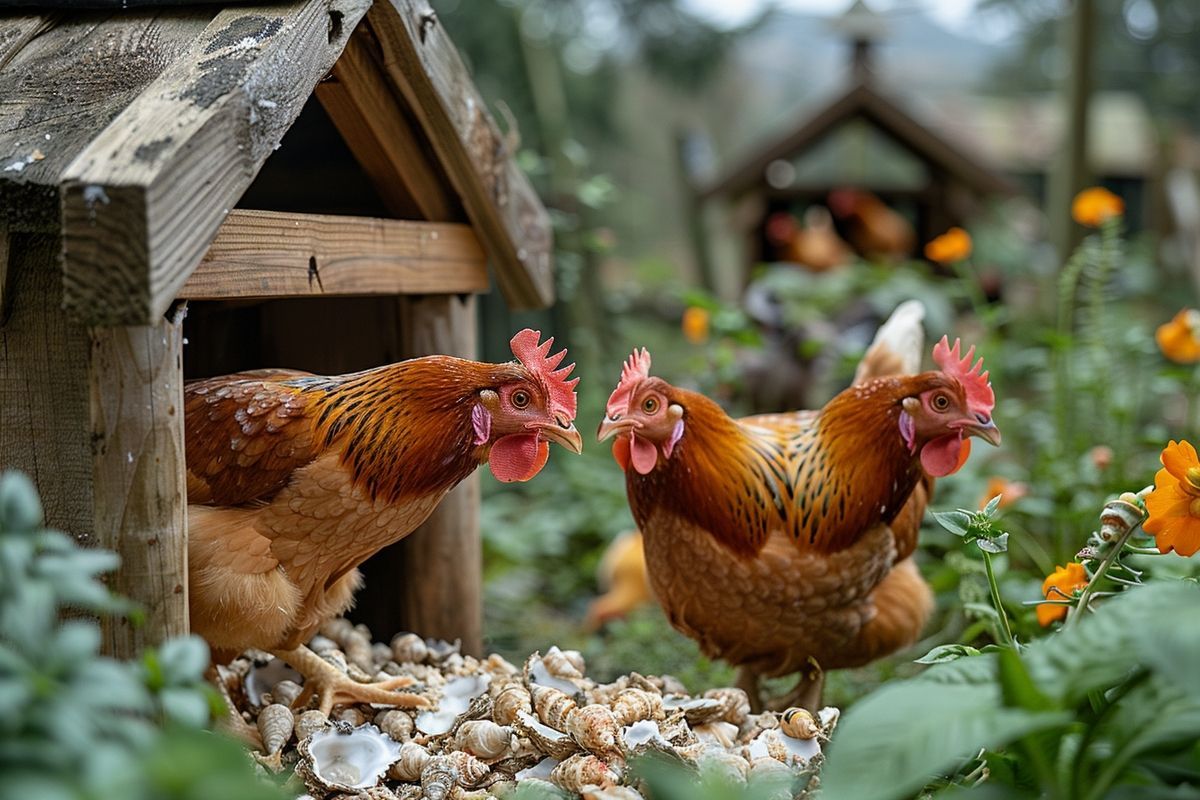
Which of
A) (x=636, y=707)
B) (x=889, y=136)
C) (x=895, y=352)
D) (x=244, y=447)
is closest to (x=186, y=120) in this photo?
(x=244, y=447)

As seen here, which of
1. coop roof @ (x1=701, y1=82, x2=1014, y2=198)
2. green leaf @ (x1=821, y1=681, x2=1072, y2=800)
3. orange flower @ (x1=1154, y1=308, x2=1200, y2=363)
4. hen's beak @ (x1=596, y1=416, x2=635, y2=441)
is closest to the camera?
green leaf @ (x1=821, y1=681, x2=1072, y2=800)

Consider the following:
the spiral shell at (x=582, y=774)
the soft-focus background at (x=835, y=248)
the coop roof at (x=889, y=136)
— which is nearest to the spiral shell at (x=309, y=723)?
the spiral shell at (x=582, y=774)

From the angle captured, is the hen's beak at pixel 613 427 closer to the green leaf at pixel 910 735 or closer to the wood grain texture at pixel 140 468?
the wood grain texture at pixel 140 468

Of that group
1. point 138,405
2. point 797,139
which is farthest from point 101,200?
point 797,139

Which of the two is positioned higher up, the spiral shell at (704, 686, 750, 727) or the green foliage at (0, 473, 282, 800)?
the green foliage at (0, 473, 282, 800)

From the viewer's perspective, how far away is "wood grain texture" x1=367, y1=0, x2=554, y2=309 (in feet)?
7.49

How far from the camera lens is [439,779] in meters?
1.98

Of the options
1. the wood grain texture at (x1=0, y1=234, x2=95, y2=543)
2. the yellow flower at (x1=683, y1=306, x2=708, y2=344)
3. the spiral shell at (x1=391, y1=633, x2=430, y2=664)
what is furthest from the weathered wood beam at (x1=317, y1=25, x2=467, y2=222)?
the yellow flower at (x1=683, y1=306, x2=708, y2=344)

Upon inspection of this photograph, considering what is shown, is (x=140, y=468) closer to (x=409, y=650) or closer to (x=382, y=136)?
(x=382, y=136)

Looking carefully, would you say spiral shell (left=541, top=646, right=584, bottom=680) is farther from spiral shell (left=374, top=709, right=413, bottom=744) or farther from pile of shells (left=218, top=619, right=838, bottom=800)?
spiral shell (left=374, top=709, right=413, bottom=744)

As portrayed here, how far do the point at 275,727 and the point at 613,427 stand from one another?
0.96 meters

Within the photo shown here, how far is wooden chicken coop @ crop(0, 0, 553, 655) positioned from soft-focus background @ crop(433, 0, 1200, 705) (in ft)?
1.25

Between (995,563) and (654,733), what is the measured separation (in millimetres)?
1561

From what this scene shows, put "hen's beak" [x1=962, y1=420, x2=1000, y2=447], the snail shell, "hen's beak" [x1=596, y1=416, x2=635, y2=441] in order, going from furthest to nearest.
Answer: "hen's beak" [x1=962, y1=420, x2=1000, y2=447] < "hen's beak" [x1=596, y1=416, x2=635, y2=441] < the snail shell
